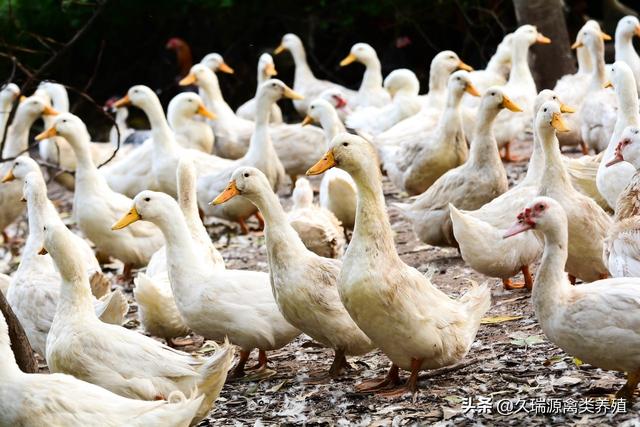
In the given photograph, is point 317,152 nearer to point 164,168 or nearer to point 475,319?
point 164,168

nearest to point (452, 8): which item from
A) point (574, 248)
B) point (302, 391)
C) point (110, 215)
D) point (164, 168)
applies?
point (164, 168)

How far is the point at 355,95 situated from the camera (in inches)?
520

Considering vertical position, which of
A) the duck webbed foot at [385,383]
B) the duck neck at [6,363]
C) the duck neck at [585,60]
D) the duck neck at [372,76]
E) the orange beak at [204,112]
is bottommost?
the duck webbed foot at [385,383]

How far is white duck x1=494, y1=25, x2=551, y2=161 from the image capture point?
10.3m

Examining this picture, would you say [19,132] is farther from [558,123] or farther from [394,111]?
[558,123]

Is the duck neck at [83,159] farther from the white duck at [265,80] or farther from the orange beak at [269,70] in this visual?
the orange beak at [269,70]

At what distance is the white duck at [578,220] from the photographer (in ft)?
20.0

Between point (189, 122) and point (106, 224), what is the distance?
337cm

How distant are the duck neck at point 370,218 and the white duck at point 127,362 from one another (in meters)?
0.85

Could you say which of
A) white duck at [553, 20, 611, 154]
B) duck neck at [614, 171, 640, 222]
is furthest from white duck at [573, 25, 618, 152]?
duck neck at [614, 171, 640, 222]

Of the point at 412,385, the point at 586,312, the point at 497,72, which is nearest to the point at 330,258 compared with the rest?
the point at 412,385

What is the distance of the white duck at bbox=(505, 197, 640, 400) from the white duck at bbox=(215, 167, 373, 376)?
1.14 m

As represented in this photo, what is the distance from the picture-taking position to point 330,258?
6816 mm

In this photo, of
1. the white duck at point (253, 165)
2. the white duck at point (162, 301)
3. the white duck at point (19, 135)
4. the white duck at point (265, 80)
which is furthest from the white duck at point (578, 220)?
the white duck at point (265, 80)
